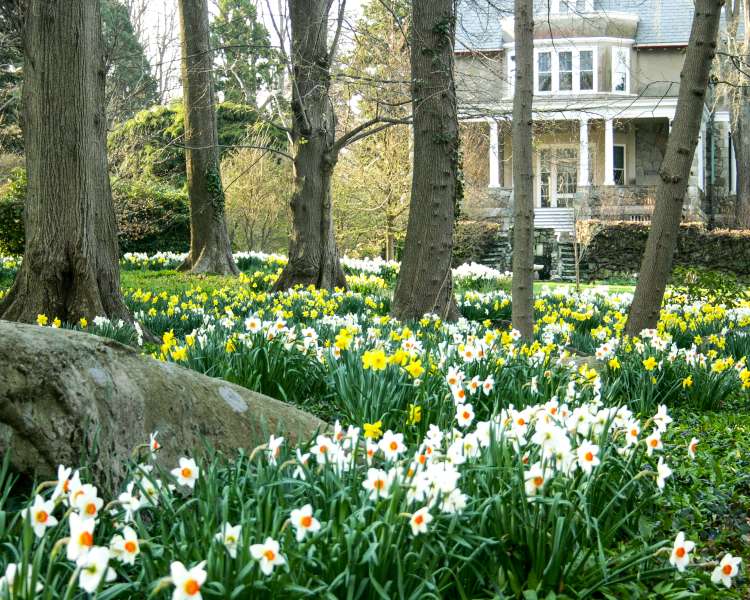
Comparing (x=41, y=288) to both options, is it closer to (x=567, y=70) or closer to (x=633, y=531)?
(x=633, y=531)

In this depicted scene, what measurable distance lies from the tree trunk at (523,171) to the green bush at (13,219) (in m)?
13.4

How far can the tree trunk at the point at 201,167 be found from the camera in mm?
15289

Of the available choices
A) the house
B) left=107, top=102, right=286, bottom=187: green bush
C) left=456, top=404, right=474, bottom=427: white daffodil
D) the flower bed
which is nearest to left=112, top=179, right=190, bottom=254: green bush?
left=107, top=102, right=286, bottom=187: green bush

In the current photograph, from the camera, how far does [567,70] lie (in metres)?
30.7

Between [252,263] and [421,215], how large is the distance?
9468mm

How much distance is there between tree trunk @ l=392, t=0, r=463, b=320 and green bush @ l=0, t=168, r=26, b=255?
37.0 ft

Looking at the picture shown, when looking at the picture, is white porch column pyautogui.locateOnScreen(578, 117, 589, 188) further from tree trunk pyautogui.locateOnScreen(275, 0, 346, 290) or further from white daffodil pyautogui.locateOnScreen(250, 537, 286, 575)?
white daffodil pyautogui.locateOnScreen(250, 537, 286, 575)

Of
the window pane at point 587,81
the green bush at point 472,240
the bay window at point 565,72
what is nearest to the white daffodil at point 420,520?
the green bush at point 472,240

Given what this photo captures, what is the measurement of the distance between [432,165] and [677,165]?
2555 millimetres

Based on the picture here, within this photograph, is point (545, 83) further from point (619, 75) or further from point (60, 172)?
point (60, 172)

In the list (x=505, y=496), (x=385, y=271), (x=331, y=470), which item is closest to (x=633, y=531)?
(x=505, y=496)

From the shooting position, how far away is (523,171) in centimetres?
621

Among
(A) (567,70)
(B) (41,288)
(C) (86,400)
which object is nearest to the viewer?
(C) (86,400)

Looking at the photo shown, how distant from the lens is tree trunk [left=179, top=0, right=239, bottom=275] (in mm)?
15289
